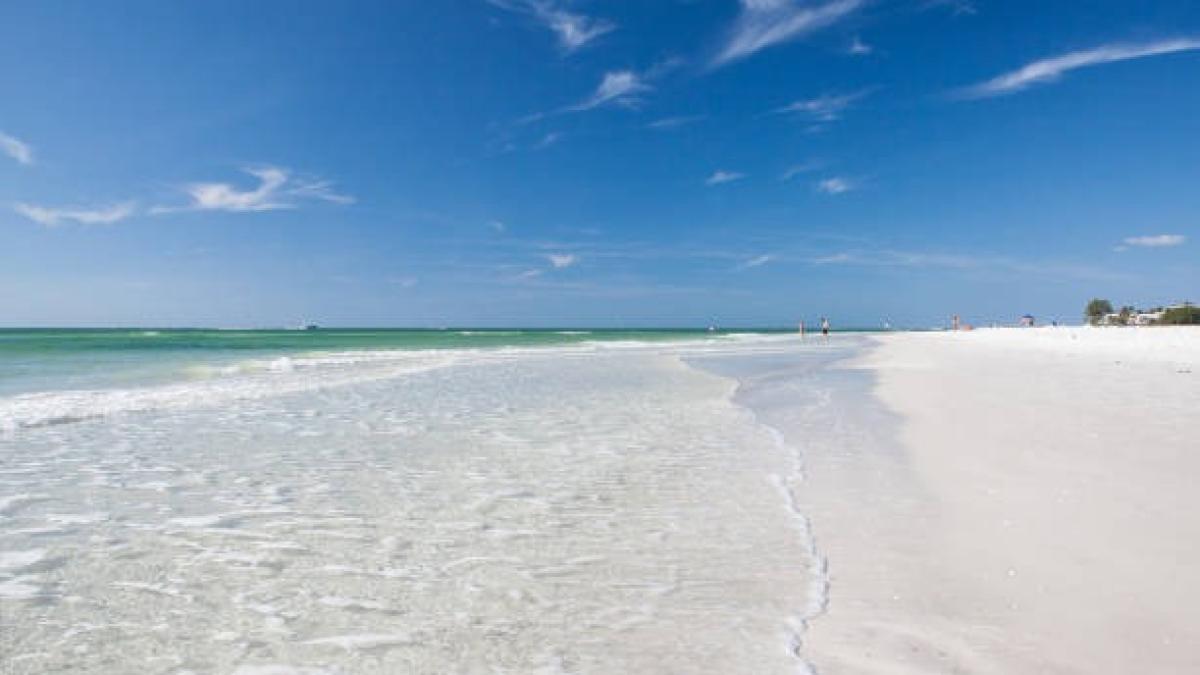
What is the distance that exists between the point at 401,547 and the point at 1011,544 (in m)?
3.88

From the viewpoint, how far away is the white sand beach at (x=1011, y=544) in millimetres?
3068

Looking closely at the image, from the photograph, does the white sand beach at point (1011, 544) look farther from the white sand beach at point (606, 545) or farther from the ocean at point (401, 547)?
the ocean at point (401, 547)

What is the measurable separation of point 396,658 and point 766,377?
16.5 metres

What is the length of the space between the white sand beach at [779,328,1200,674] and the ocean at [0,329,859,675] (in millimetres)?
358

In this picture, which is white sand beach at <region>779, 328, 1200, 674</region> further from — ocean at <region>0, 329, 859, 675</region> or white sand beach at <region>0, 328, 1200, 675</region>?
ocean at <region>0, 329, 859, 675</region>

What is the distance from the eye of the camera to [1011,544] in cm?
443

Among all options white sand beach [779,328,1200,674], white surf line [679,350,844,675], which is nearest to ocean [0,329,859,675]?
white surf line [679,350,844,675]

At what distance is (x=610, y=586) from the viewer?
12.7 feet

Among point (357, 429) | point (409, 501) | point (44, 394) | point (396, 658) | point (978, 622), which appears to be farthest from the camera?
point (44, 394)

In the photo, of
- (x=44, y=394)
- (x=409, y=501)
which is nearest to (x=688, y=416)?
(x=409, y=501)

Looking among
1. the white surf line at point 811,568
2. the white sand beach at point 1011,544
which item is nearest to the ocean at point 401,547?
the white surf line at point 811,568

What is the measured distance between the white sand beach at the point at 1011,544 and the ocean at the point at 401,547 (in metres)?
0.36

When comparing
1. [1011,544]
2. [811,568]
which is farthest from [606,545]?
[1011,544]

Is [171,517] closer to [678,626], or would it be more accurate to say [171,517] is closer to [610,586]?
[610,586]
